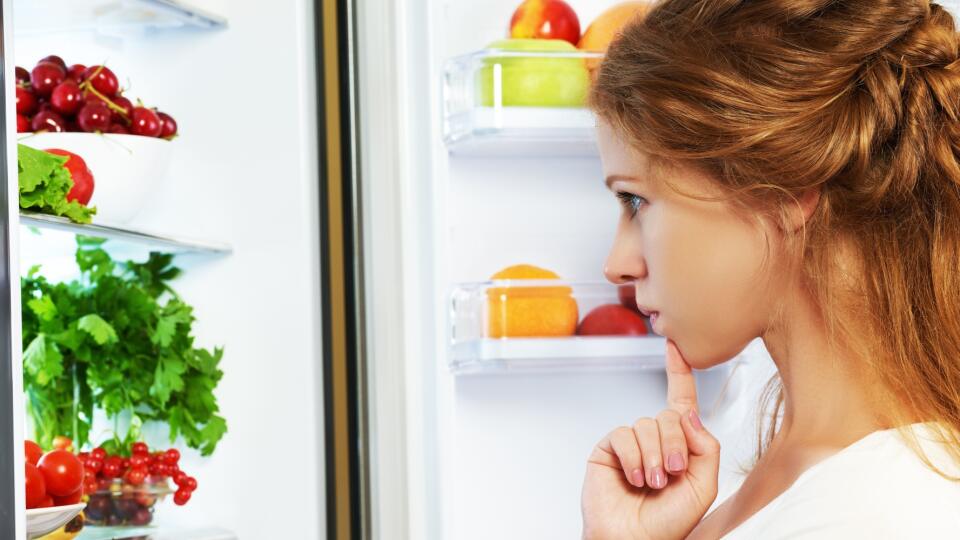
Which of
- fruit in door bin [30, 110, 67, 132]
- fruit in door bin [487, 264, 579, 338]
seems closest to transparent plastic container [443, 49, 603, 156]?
fruit in door bin [487, 264, 579, 338]

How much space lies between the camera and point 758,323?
35.2 inches

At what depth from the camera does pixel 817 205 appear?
0.85 m

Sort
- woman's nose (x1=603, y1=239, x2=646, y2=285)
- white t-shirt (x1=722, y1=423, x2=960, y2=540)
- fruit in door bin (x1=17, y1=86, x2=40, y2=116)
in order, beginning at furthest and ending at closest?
1. fruit in door bin (x1=17, y1=86, x2=40, y2=116)
2. woman's nose (x1=603, y1=239, x2=646, y2=285)
3. white t-shirt (x1=722, y1=423, x2=960, y2=540)

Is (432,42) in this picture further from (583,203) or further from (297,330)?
(297,330)

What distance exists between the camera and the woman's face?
865mm

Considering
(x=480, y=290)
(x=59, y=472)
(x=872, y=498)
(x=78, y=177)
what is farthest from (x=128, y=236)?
(x=872, y=498)

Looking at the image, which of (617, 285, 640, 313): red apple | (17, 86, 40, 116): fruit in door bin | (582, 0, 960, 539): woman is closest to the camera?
(582, 0, 960, 539): woman

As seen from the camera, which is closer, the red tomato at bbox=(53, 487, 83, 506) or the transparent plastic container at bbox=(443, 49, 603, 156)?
the red tomato at bbox=(53, 487, 83, 506)

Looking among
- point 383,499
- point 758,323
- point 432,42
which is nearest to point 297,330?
point 383,499

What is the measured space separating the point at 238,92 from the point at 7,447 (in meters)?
0.68

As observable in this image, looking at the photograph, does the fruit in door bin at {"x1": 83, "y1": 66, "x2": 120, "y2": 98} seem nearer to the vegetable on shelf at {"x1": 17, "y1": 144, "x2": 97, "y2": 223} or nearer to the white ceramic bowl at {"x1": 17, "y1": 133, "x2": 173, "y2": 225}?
the white ceramic bowl at {"x1": 17, "y1": 133, "x2": 173, "y2": 225}

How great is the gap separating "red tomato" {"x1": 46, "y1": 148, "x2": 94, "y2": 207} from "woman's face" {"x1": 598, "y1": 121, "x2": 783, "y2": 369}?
63 cm

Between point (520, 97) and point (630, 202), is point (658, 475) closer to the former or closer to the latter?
point (630, 202)

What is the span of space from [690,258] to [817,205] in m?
0.10
